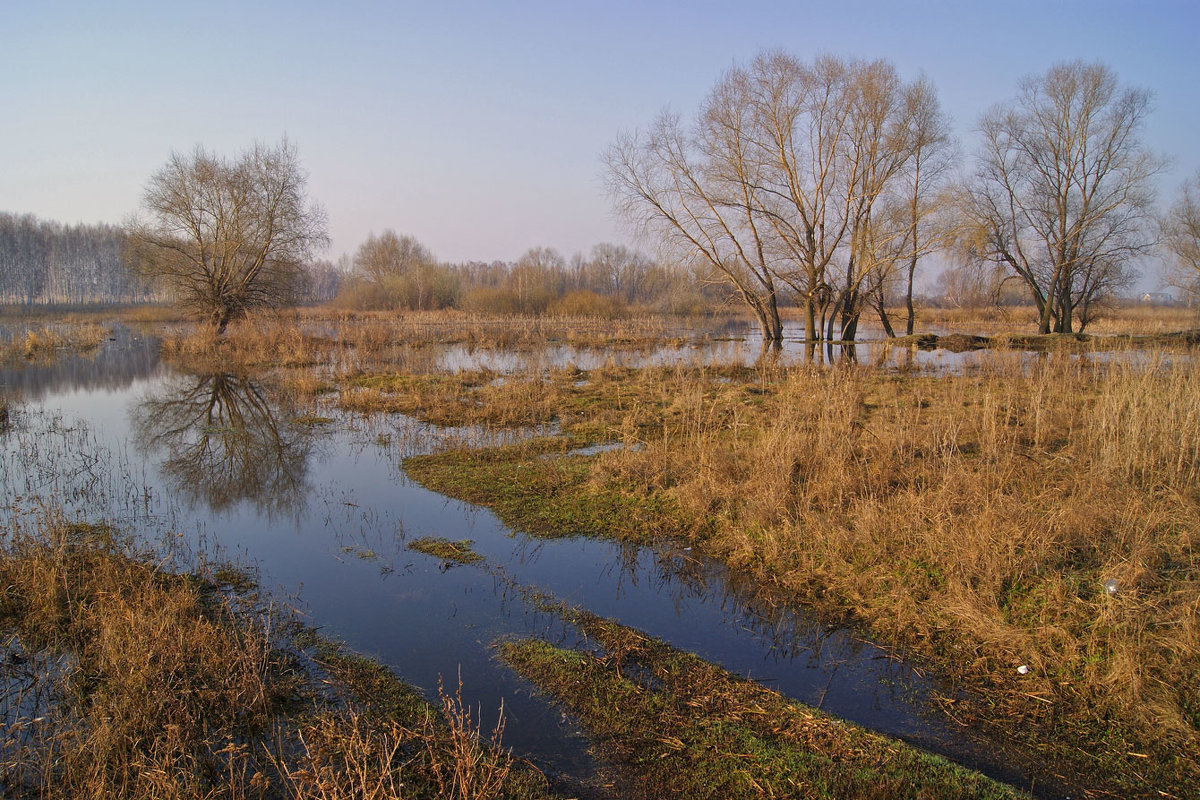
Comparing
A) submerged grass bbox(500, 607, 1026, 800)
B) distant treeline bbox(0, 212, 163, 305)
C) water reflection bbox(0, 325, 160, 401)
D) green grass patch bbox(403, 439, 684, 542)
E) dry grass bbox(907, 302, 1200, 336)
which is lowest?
submerged grass bbox(500, 607, 1026, 800)

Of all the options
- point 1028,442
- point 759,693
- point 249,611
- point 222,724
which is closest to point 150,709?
point 222,724

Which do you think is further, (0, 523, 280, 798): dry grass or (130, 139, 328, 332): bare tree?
(130, 139, 328, 332): bare tree

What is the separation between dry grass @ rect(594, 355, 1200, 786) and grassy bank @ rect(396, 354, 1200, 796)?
0.02 m

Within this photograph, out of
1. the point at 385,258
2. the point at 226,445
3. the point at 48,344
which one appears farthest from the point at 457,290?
the point at 226,445

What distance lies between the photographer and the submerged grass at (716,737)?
129 inches

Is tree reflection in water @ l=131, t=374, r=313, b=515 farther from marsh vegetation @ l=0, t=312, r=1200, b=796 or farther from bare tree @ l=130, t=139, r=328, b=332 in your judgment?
bare tree @ l=130, t=139, r=328, b=332

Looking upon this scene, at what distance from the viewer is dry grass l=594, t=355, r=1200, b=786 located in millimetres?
3963

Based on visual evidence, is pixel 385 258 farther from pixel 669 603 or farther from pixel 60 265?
pixel 669 603

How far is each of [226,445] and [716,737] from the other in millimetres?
10495

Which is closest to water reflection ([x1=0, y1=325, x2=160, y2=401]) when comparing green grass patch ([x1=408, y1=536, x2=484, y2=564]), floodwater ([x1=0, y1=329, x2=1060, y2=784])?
floodwater ([x1=0, y1=329, x2=1060, y2=784])

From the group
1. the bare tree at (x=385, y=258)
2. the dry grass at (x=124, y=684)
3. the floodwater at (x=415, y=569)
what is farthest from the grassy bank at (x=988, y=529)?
the bare tree at (x=385, y=258)

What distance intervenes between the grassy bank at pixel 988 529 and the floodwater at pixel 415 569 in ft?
1.25

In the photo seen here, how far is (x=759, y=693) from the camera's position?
13.4 ft

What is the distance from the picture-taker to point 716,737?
3.65 meters
